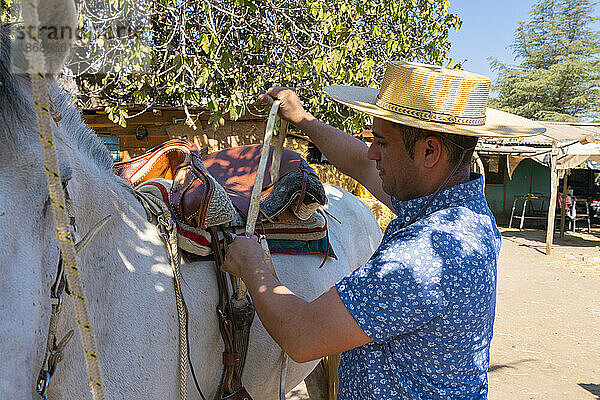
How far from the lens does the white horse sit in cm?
89

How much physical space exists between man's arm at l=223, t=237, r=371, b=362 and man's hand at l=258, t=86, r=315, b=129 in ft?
2.85

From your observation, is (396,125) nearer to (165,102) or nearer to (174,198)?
(174,198)

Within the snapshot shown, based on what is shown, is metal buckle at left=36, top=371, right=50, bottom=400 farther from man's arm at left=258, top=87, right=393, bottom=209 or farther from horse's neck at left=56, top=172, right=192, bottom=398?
man's arm at left=258, top=87, right=393, bottom=209

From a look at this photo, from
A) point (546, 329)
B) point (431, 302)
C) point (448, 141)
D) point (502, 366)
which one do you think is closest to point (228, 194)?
point (448, 141)

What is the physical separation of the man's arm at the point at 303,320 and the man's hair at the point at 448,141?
551 mm

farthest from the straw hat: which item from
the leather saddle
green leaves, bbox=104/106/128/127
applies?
green leaves, bbox=104/106/128/127

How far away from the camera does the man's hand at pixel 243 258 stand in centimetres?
154

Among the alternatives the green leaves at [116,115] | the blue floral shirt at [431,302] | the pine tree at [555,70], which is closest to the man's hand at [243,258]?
the blue floral shirt at [431,302]

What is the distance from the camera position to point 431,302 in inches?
51.8

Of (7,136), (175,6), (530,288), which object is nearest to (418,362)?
(7,136)

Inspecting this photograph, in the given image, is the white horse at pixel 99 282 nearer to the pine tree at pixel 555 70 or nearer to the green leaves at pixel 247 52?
the green leaves at pixel 247 52

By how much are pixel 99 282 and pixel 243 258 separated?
46 cm

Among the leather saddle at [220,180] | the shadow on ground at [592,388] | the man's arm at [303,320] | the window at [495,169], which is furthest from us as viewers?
the window at [495,169]

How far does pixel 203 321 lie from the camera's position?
1688mm
